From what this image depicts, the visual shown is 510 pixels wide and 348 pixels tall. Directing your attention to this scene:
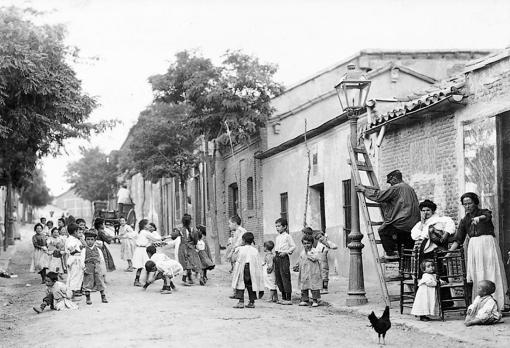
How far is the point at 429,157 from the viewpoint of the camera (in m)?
13.2

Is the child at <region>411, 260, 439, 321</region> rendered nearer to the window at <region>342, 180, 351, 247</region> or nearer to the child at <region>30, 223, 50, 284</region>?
the window at <region>342, 180, 351, 247</region>

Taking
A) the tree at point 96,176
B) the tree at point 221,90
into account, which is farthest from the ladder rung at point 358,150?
the tree at point 96,176

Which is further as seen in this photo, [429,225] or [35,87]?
[35,87]

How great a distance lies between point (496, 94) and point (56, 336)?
283 inches

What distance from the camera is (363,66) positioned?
2155cm

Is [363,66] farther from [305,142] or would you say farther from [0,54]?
[0,54]

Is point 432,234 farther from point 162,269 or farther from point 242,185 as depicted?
point 242,185

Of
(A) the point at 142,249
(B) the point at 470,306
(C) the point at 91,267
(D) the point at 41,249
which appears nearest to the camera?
(B) the point at 470,306

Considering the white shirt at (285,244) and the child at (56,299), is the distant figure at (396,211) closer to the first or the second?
the white shirt at (285,244)

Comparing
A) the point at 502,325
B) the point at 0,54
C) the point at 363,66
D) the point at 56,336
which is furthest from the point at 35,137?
the point at 502,325

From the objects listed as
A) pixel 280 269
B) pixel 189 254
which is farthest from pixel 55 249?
pixel 280 269

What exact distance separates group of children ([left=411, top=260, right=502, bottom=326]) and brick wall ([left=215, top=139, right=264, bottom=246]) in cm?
1464

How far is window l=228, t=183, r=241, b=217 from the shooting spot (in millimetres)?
28553

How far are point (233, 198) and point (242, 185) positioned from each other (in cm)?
223
